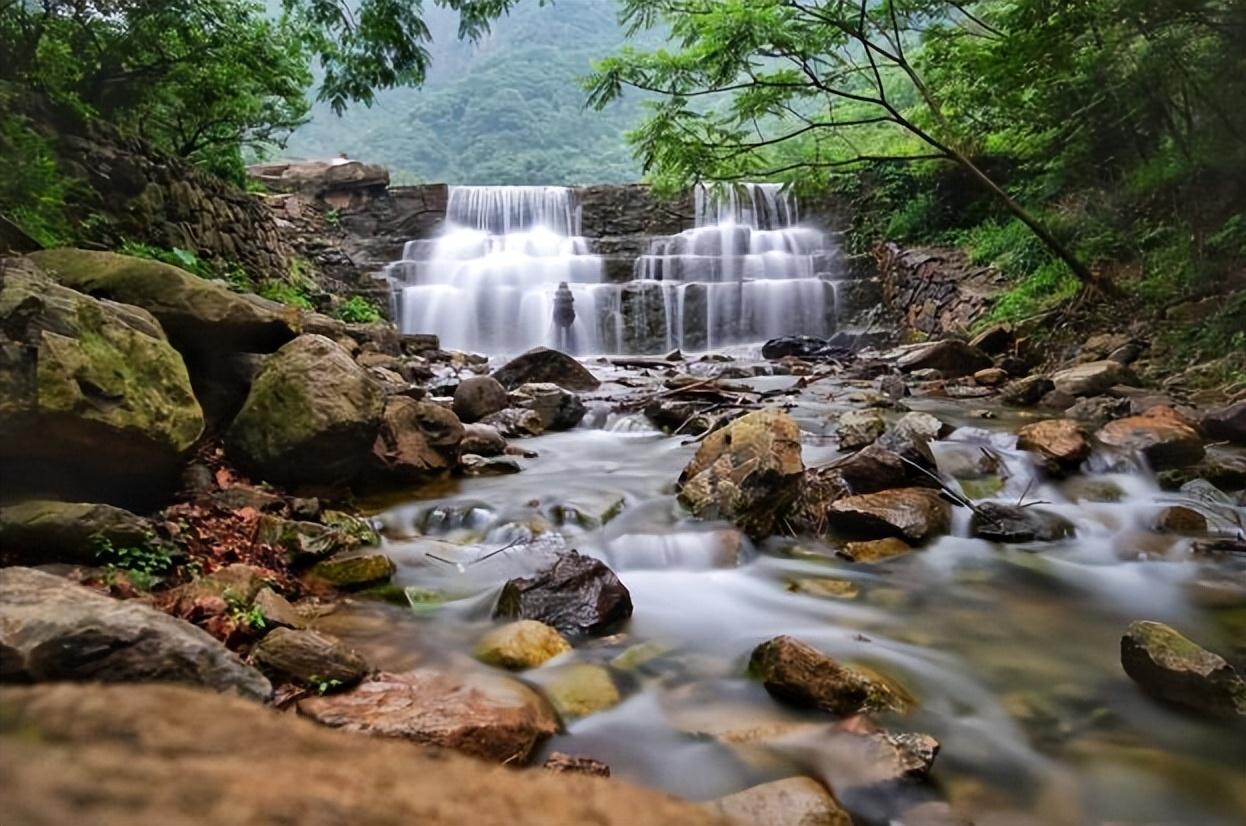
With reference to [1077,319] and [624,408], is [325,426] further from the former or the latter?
[1077,319]

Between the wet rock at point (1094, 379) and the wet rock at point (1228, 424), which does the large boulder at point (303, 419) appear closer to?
the wet rock at point (1228, 424)

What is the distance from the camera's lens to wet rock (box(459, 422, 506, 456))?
22.3 ft

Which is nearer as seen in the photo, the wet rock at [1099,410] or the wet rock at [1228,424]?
the wet rock at [1228,424]

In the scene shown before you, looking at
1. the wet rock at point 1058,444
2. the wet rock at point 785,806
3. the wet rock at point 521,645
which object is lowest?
the wet rock at point 785,806

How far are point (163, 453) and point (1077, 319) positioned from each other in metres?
11.2

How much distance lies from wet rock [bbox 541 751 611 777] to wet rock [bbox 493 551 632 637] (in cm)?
104

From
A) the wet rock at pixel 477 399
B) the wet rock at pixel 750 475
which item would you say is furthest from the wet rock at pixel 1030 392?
the wet rock at pixel 477 399

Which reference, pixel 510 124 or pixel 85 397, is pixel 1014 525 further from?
pixel 510 124

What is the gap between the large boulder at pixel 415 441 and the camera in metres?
5.72

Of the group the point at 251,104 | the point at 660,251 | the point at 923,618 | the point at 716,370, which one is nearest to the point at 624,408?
the point at 716,370

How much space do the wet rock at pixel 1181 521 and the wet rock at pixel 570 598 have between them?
380 cm

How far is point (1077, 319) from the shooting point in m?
10.7

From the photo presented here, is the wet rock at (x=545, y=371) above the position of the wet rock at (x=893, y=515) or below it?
above

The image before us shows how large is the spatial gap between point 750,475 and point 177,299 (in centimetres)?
385
